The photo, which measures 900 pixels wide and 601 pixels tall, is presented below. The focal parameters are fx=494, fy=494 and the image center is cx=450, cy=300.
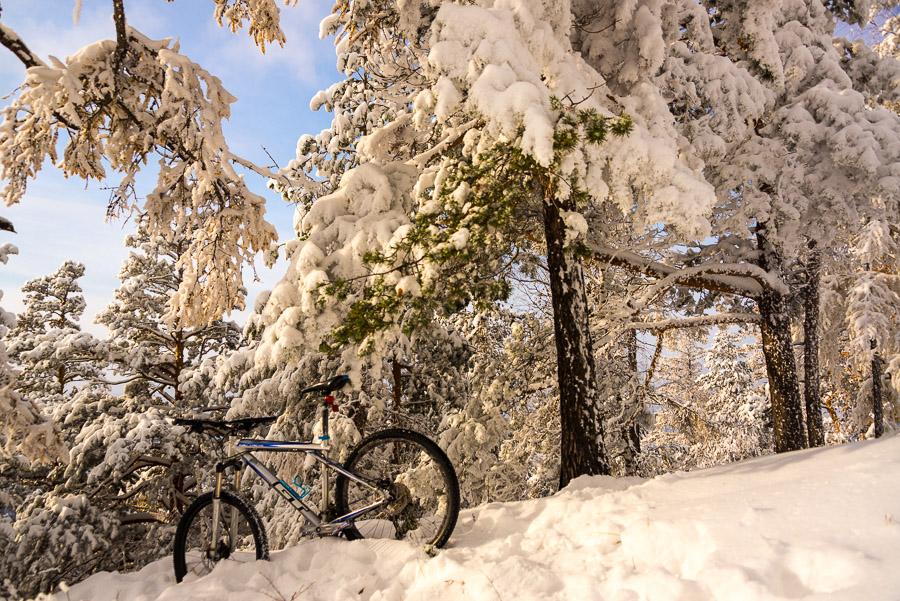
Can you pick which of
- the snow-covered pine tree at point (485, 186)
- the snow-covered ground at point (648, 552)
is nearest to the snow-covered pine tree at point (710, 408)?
the snow-covered pine tree at point (485, 186)

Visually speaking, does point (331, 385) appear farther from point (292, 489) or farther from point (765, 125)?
point (765, 125)

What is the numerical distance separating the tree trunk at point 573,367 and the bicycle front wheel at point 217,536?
3.23m

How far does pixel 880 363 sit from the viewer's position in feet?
45.8

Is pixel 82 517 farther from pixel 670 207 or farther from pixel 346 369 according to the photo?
pixel 670 207

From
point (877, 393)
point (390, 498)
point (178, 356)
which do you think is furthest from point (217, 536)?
point (877, 393)

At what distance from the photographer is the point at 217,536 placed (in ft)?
12.8

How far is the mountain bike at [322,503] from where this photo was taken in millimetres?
3836

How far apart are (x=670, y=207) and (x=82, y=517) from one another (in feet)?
40.8

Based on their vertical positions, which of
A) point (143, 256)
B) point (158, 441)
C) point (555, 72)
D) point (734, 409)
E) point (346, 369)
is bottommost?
point (734, 409)

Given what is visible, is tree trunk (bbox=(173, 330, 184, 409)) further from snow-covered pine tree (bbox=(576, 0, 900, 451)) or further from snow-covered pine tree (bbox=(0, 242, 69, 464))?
snow-covered pine tree (bbox=(576, 0, 900, 451))

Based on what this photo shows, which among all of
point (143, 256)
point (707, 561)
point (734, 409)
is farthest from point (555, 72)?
point (734, 409)

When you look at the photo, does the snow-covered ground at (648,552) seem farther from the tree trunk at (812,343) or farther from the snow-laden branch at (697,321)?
the tree trunk at (812,343)

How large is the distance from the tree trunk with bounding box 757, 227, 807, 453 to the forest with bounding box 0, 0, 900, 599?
0.12 ft

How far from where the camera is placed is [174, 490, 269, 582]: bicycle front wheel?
12.4 feet
